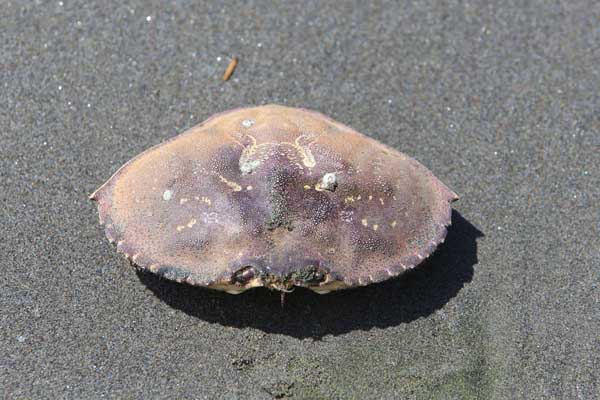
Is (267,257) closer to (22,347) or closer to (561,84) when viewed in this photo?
(22,347)

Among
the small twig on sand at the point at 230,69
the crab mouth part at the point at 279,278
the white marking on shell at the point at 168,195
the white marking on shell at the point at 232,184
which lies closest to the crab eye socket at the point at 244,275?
the crab mouth part at the point at 279,278

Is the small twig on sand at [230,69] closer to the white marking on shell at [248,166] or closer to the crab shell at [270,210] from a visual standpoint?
the crab shell at [270,210]

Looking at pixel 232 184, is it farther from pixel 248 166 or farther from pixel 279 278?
pixel 279 278

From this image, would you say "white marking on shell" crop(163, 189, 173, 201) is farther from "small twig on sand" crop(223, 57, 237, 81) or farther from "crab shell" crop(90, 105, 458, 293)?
"small twig on sand" crop(223, 57, 237, 81)

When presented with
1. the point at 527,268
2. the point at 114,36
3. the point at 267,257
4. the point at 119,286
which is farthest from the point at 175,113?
the point at 527,268

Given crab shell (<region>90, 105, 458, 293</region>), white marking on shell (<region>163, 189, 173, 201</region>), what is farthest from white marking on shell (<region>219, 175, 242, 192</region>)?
white marking on shell (<region>163, 189, 173, 201</region>)

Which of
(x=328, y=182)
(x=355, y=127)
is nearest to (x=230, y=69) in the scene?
(x=355, y=127)
